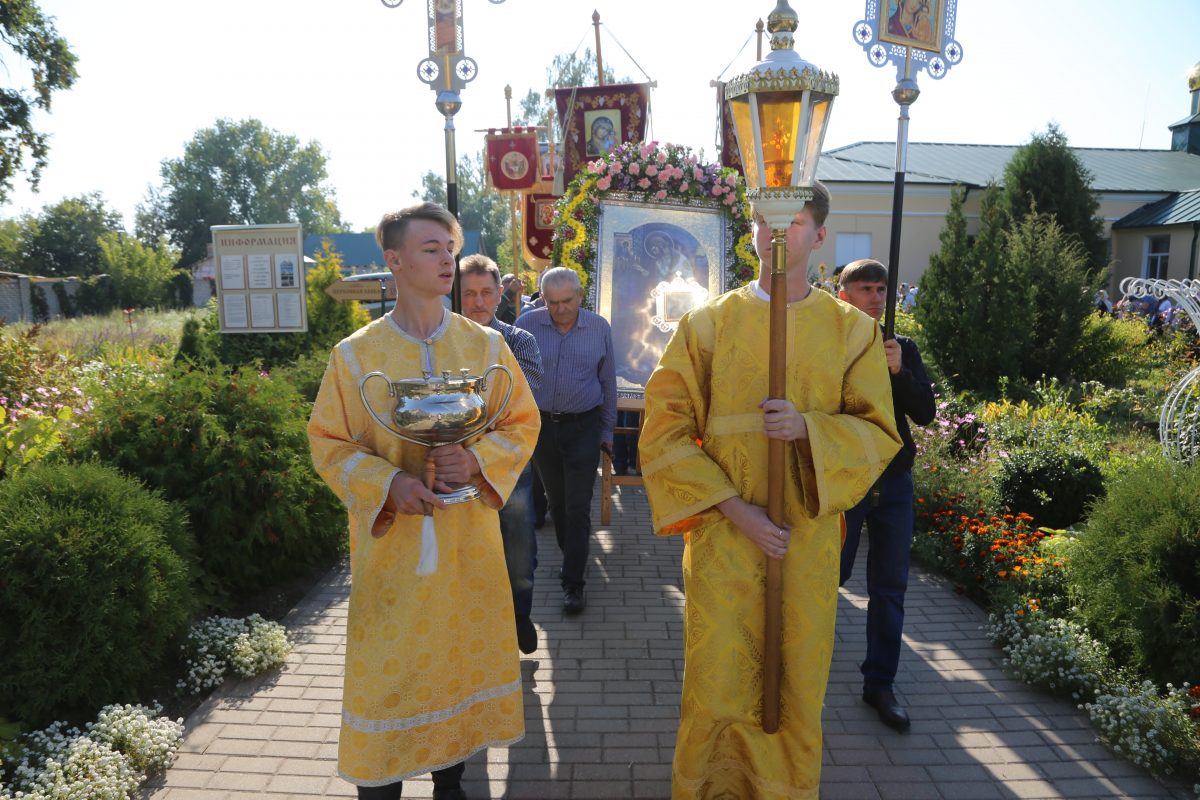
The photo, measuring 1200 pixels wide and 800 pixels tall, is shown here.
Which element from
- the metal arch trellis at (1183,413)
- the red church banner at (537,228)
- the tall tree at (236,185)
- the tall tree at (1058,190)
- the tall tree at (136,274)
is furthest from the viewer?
the tall tree at (236,185)

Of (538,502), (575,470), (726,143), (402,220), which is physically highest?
(726,143)

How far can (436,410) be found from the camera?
7.44 feet

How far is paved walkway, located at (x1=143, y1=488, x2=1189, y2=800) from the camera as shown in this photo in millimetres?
3021

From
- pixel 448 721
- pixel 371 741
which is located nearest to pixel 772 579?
pixel 448 721

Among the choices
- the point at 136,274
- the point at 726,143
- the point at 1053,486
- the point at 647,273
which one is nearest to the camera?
the point at 1053,486

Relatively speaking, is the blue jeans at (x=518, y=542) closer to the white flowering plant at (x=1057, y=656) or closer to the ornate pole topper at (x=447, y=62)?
the ornate pole topper at (x=447, y=62)

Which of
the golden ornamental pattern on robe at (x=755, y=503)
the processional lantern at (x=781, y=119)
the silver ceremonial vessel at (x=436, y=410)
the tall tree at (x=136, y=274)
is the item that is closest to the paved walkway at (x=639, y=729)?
the golden ornamental pattern on robe at (x=755, y=503)

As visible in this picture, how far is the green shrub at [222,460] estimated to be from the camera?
461 centimetres

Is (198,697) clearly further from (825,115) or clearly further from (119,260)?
(119,260)

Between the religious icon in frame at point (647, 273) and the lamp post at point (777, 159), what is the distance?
3.99 meters

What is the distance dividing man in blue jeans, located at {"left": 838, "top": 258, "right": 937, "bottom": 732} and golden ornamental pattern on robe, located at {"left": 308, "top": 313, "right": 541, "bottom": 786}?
5.61 ft

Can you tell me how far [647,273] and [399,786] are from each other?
4.71 m

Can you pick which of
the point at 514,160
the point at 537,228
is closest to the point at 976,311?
the point at 537,228

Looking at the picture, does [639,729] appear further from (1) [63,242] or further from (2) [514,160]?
(1) [63,242]
